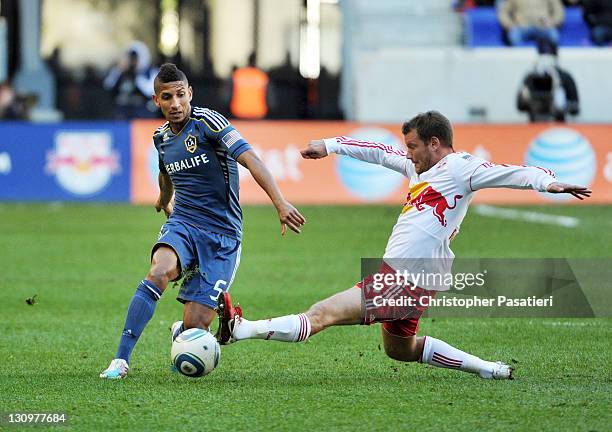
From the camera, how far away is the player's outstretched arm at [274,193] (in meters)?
6.77

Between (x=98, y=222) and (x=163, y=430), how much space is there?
40.6 ft

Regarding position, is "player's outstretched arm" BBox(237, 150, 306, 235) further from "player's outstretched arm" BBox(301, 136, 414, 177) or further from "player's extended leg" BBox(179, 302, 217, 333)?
"player's extended leg" BBox(179, 302, 217, 333)

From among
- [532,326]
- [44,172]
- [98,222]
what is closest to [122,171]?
[44,172]

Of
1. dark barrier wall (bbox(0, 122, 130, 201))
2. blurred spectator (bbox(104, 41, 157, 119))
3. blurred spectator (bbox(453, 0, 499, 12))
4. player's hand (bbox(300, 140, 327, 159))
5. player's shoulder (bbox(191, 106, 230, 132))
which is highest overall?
blurred spectator (bbox(453, 0, 499, 12))

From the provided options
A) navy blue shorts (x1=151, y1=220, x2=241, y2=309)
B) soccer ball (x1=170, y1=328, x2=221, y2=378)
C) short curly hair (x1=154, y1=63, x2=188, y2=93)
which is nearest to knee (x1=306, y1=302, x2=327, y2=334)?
soccer ball (x1=170, y1=328, x2=221, y2=378)

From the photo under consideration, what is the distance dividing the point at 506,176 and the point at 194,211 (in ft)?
6.26

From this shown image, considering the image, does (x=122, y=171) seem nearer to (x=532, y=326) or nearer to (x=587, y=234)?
(x=587, y=234)

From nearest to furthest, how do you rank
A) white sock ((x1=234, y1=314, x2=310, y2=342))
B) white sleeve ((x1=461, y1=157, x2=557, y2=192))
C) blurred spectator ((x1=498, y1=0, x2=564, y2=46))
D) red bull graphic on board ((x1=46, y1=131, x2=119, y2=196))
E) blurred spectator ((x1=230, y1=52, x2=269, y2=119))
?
1. white sleeve ((x1=461, y1=157, x2=557, y2=192))
2. white sock ((x1=234, y1=314, x2=310, y2=342))
3. red bull graphic on board ((x1=46, y1=131, x2=119, y2=196))
4. blurred spectator ((x1=498, y1=0, x2=564, y2=46))
5. blurred spectator ((x1=230, y1=52, x2=269, y2=119))

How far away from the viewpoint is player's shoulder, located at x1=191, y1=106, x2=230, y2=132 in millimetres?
7379

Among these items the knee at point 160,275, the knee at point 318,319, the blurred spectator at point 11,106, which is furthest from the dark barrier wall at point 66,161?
the knee at point 318,319

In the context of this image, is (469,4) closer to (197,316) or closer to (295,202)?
(295,202)

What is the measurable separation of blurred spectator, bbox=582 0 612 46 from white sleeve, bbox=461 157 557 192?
1985cm

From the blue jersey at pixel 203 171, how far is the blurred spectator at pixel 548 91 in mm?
16496

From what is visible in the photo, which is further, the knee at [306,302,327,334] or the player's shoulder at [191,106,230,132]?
the player's shoulder at [191,106,230,132]
